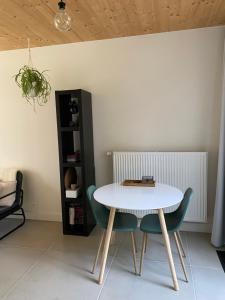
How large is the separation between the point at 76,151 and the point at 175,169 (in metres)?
1.27

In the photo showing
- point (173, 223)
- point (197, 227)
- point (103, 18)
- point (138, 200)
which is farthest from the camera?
point (197, 227)

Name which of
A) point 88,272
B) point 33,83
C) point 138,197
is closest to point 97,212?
point 138,197

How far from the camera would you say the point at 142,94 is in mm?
2949

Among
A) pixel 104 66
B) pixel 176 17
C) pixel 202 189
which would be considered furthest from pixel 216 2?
pixel 202 189

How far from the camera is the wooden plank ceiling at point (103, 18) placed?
2105 millimetres

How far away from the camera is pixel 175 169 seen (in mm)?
2818

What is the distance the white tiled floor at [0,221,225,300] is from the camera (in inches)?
75.9

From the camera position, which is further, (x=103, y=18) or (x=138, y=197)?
(x=103, y=18)

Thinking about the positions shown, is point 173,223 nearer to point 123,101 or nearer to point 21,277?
point 21,277

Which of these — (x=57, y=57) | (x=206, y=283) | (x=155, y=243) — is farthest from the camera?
(x=57, y=57)

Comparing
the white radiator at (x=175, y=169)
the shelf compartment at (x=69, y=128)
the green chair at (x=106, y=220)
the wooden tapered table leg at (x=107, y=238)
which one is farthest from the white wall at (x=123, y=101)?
the wooden tapered table leg at (x=107, y=238)

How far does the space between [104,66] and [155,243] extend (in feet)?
7.44

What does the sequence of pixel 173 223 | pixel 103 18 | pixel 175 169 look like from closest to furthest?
1. pixel 173 223
2. pixel 103 18
3. pixel 175 169

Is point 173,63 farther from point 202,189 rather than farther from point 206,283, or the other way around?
point 206,283
